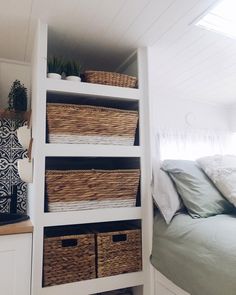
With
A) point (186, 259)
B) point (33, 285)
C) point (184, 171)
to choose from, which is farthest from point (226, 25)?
point (33, 285)

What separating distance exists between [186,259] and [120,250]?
0.47 meters

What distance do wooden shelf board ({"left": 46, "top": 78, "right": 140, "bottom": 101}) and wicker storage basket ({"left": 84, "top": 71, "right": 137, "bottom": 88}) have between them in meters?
0.04

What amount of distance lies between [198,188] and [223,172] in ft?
0.70

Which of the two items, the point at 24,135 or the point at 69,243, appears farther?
the point at 24,135

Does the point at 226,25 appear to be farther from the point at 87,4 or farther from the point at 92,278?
the point at 92,278

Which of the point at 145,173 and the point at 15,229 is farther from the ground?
the point at 145,173

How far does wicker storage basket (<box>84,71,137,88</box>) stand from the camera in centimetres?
164

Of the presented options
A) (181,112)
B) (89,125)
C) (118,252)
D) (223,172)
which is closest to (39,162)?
(89,125)

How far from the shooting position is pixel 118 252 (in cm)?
156

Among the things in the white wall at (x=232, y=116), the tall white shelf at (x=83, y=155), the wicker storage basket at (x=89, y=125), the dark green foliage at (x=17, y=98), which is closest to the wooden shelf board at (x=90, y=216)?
the tall white shelf at (x=83, y=155)

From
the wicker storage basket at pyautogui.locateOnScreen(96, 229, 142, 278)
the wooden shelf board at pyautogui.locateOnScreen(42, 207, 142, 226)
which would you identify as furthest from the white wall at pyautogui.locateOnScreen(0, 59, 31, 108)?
the wicker storage basket at pyautogui.locateOnScreen(96, 229, 142, 278)

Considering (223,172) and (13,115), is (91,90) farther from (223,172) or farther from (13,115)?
(223,172)

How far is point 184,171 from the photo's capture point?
1.62m

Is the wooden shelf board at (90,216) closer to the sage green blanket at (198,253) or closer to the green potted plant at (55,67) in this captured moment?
the sage green blanket at (198,253)
